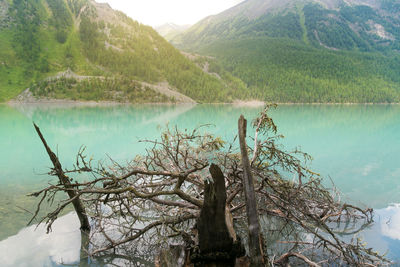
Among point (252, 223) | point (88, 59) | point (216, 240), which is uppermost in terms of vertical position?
point (88, 59)

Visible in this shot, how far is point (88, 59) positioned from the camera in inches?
4956

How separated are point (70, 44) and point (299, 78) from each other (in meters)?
123

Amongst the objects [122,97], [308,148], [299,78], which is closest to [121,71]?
[122,97]

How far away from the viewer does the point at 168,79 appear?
131m

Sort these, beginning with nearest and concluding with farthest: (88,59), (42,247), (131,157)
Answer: (42,247), (131,157), (88,59)

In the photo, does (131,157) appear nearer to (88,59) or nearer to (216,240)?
(216,240)

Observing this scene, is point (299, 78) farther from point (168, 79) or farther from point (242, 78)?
point (168, 79)

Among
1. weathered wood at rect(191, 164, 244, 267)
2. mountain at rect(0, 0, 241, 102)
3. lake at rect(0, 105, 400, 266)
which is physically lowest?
lake at rect(0, 105, 400, 266)

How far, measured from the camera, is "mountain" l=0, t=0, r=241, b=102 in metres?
96.4

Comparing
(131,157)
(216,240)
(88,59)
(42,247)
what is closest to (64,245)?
(42,247)

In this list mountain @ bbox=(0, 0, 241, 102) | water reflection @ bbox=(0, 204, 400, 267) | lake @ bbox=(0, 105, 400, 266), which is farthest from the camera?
mountain @ bbox=(0, 0, 241, 102)

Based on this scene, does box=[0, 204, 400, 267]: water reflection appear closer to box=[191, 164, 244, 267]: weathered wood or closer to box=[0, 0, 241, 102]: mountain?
box=[191, 164, 244, 267]: weathered wood

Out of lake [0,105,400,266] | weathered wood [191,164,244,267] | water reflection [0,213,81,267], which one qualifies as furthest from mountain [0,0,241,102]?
weathered wood [191,164,244,267]

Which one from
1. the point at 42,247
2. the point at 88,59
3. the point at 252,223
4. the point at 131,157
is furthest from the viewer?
the point at 88,59
